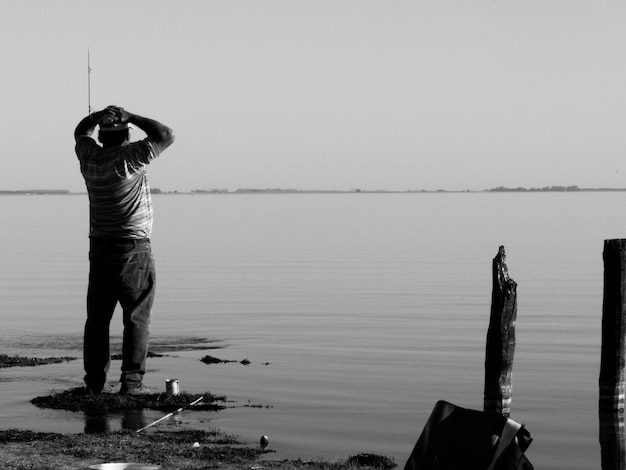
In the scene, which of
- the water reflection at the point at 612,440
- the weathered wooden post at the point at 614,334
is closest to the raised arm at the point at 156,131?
the water reflection at the point at 612,440

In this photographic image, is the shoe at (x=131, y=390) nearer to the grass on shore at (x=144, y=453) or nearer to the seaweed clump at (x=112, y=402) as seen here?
the seaweed clump at (x=112, y=402)

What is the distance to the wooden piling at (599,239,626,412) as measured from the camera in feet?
46.6

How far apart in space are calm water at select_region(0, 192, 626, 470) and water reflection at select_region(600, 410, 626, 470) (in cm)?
11

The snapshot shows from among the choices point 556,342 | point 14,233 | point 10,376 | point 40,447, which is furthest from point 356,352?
point 14,233

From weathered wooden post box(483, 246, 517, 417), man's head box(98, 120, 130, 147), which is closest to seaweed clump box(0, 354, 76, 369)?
man's head box(98, 120, 130, 147)

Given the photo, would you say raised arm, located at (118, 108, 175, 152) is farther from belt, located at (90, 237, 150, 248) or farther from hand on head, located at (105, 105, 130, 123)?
belt, located at (90, 237, 150, 248)

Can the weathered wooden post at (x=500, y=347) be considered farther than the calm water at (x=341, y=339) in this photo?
Yes

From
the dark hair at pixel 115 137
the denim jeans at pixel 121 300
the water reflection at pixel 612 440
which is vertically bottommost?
the water reflection at pixel 612 440

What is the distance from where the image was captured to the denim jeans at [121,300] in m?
11.8

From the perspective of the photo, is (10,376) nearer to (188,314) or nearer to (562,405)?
(562,405)

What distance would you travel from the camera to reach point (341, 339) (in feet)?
68.0

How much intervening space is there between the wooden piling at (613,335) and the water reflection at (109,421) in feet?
20.0

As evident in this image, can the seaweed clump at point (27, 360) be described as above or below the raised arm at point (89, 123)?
below

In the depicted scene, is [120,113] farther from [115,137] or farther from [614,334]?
[614,334]
